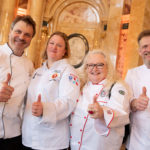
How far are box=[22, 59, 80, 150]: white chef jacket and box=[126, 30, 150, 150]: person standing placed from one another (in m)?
0.61

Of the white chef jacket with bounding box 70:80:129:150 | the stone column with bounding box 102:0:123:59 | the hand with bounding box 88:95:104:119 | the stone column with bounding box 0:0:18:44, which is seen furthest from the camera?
the stone column with bounding box 0:0:18:44

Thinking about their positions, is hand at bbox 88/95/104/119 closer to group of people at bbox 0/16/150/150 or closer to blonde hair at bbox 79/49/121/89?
group of people at bbox 0/16/150/150

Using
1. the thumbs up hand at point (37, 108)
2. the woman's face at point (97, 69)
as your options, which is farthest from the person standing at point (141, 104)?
the thumbs up hand at point (37, 108)

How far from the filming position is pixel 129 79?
212 centimetres

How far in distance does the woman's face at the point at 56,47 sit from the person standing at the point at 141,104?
87 centimetres

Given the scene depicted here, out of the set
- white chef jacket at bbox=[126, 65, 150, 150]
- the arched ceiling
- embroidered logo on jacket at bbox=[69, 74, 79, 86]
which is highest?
the arched ceiling

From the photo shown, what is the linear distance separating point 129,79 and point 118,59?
363 centimetres

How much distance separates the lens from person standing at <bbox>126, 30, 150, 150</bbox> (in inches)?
66.9

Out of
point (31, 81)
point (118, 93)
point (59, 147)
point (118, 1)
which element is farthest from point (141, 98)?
point (118, 1)

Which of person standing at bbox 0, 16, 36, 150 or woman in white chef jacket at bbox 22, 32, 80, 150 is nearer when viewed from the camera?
woman in white chef jacket at bbox 22, 32, 80, 150

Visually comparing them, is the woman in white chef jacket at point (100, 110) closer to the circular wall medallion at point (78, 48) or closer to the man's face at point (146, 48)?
the man's face at point (146, 48)

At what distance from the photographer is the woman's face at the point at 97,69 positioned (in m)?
1.86

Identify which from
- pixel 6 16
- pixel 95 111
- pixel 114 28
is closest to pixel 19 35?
pixel 95 111

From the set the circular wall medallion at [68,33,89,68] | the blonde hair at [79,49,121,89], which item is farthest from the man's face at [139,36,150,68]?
the circular wall medallion at [68,33,89,68]
